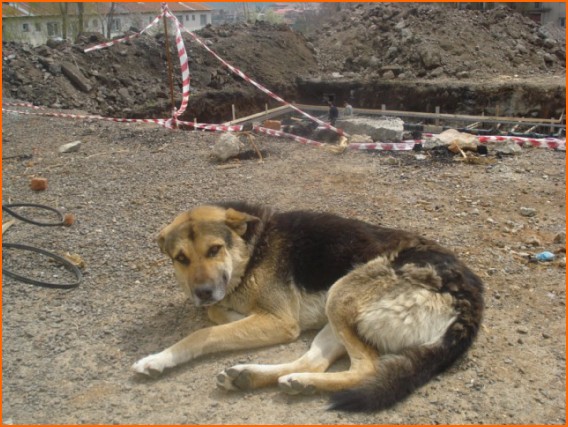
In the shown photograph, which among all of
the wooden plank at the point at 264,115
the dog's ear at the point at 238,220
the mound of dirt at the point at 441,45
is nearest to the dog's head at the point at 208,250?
the dog's ear at the point at 238,220

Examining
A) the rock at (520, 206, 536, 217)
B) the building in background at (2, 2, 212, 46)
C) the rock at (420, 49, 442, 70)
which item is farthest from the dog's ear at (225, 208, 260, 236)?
the building in background at (2, 2, 212, 46)

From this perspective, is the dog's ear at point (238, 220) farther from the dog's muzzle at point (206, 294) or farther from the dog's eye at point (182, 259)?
the dog's muzzle at point (206, 294)

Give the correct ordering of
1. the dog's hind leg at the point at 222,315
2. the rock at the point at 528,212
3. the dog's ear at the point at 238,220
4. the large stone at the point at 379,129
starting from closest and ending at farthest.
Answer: the dog's ear at the point at 238,220 → the dog's hind leg at the point at 222,315 → the rock at the point at 528,212 → the large stone at the point at 379,129

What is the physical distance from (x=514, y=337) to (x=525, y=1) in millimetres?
39842

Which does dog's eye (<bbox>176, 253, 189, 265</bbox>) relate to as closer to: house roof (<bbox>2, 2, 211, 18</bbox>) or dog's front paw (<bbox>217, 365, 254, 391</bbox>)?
dog's front paw (<bbox>217, 365, 254, 391</bbox>)

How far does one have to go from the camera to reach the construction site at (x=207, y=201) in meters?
3.57

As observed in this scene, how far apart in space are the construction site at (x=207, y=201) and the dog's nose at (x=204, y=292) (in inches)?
20.7

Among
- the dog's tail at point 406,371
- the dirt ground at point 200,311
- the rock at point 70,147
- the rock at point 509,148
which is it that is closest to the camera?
the dog's tail at point 406,371

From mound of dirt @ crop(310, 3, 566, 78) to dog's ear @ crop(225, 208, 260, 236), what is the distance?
20045 mm

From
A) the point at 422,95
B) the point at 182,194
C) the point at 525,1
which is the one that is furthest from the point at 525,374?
the point at 525,1

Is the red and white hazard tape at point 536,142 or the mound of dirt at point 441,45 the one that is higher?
the mound of dirt at point 441,45

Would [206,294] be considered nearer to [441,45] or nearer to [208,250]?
[208,250]

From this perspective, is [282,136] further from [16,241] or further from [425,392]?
[425,392]

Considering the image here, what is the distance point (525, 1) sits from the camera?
37469 millimetres
